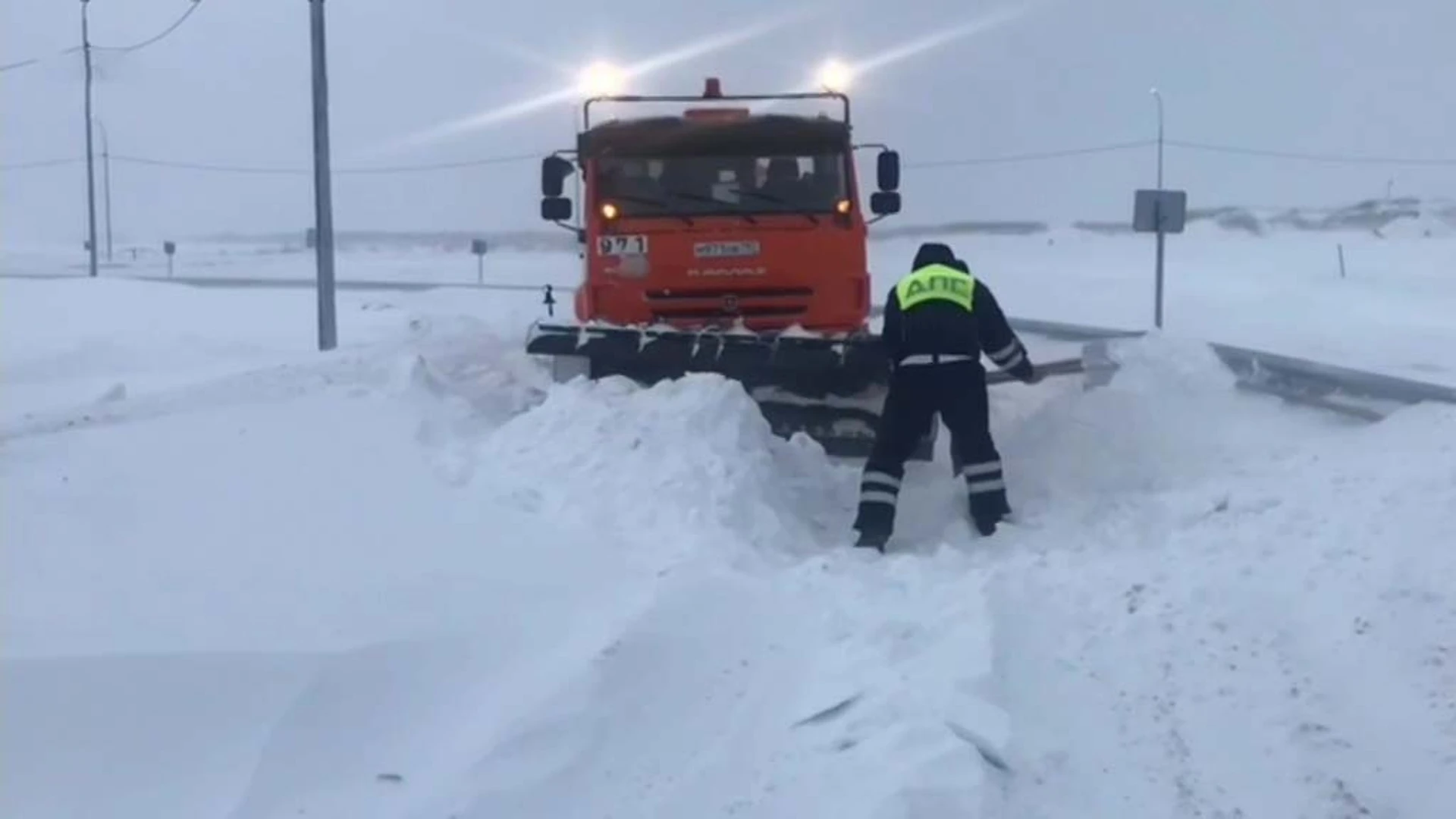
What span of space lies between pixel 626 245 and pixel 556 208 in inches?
33.6

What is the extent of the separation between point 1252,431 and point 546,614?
19.7ft

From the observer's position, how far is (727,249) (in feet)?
38.2

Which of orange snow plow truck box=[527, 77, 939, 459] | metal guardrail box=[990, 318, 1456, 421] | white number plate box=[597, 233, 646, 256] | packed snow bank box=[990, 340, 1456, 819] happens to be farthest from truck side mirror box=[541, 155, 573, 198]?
packed snow bank box=[990, 340, 1456, 819]

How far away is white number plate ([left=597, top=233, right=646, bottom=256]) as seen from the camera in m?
11.8

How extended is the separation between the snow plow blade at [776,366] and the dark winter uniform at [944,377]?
1.08 m

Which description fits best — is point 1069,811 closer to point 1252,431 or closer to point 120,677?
point 120,677

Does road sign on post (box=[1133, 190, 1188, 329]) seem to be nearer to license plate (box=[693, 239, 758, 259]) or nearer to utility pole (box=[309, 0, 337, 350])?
utility pole (box=[309, 0, 337, 350])

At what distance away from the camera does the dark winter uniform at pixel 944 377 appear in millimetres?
8992

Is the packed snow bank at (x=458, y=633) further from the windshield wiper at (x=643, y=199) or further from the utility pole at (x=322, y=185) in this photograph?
the utility pole at (x=322, y=185)

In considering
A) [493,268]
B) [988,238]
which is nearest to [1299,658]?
[493,268]

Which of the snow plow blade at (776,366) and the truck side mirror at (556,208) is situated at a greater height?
the truck side mirror at (556,208)

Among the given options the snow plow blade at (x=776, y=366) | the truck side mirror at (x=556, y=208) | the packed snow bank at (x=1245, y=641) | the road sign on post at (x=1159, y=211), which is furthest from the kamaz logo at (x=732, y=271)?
the road sign on post at (x=1159, y=211)

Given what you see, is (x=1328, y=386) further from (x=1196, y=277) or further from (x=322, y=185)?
(x=1196, y=277)

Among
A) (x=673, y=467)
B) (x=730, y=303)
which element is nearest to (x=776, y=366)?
(x=730, y=303)
